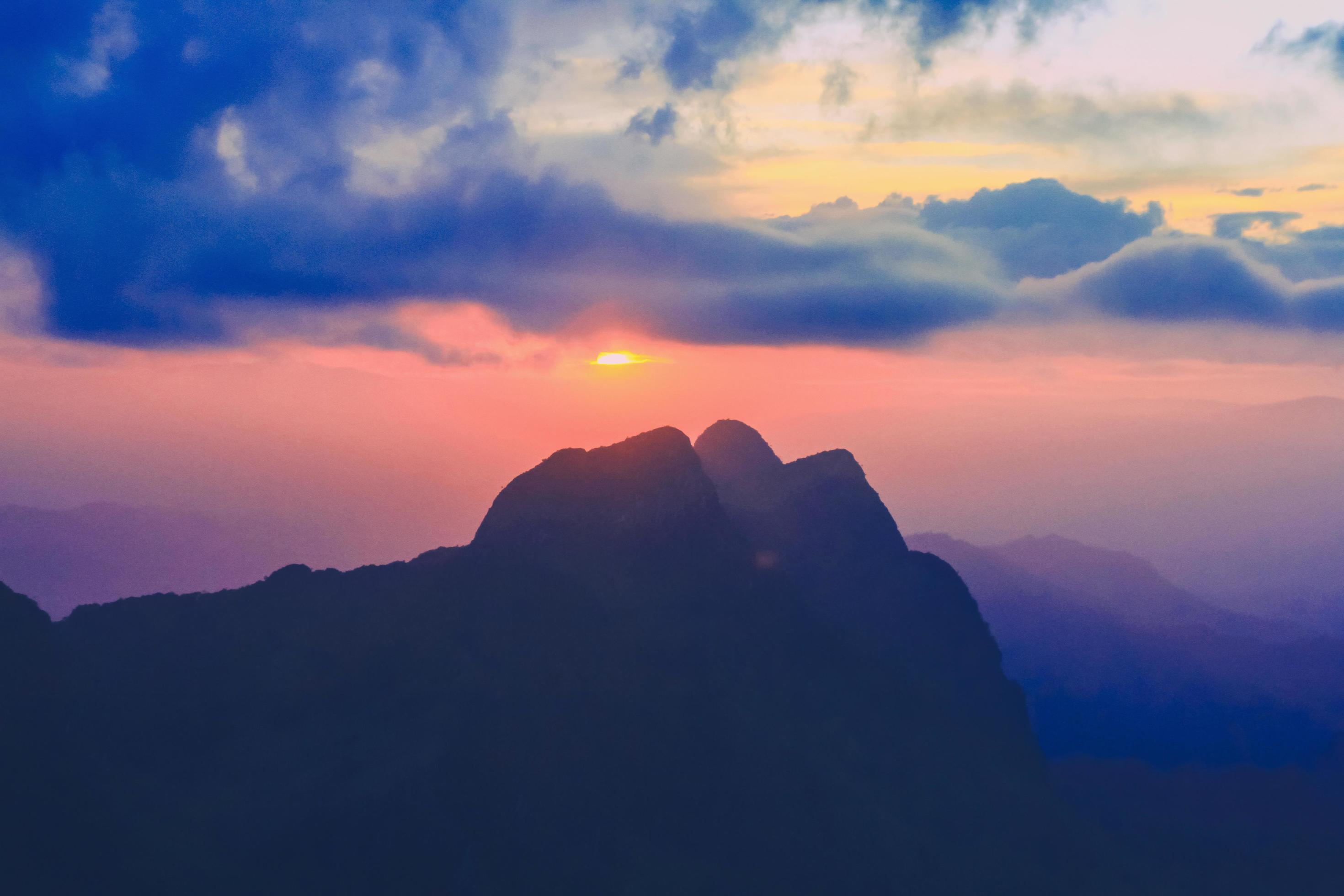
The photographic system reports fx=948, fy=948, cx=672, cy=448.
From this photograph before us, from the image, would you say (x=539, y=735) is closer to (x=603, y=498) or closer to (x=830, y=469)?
(x=603, y=498)

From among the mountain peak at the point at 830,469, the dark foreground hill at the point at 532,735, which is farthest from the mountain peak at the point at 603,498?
the mountain peak at the point at 830,469

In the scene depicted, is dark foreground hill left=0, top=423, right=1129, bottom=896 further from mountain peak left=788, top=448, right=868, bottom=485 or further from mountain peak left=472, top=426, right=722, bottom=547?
mountain peak left=788, top=448, right=868, bottom=485

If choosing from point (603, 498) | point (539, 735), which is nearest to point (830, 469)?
point (603, 498)

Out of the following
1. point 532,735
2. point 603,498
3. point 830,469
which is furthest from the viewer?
point 830,469

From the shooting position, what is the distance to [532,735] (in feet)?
389

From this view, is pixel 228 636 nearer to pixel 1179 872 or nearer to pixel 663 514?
pixel 663 514

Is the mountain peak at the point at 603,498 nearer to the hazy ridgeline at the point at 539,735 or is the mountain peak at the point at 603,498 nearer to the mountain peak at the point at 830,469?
the hazy ridgeline at the point at 539,735

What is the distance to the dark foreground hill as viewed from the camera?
104m

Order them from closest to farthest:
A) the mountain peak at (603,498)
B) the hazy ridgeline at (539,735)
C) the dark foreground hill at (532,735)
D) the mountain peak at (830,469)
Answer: the dark foreground hill at (532,735)
the hazy ridgeline at (539,735)
the mountain peak at (603,498)
the mountain peak at (830,469)

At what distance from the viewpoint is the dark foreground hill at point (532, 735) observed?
104 m

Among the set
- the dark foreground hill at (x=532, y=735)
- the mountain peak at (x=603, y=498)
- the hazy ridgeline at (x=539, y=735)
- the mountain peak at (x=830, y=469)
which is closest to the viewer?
the dark foreground hill at (x=532, y=735)

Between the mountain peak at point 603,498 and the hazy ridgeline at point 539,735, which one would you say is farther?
the mountain peak at point 603,498

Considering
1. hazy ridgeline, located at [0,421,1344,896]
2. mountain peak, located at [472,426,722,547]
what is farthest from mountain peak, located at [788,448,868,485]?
mountain peak, located at [472,426,722,547]

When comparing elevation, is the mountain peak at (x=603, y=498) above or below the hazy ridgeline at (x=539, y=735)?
above
